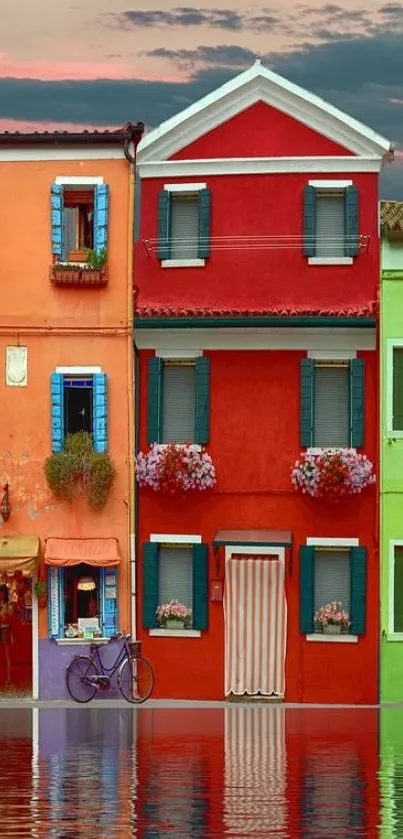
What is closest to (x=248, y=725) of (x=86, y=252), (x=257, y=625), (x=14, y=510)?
(x=257, y=625)

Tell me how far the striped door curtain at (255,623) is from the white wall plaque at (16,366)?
5.15 meters

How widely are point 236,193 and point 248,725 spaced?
32.9 feet

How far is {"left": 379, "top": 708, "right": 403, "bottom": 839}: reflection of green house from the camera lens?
2096cm

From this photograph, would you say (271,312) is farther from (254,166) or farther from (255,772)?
(255,772)

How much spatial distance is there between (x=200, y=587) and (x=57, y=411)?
4.19m

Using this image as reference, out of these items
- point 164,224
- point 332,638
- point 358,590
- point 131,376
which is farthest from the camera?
point 164,224

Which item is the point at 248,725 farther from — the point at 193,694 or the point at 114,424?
the point at 114,424

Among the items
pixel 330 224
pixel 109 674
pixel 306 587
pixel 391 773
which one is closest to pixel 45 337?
pixel 330 224

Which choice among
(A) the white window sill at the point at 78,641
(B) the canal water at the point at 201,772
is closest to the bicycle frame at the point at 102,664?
(A) the white window sill at the point at 78,641

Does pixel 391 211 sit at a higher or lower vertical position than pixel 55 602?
higher

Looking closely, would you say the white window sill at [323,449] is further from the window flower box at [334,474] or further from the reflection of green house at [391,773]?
the reflection of green house at [391,773]

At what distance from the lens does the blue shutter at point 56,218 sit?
113 ft

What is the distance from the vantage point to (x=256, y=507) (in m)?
34.2

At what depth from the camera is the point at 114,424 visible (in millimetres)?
34469
